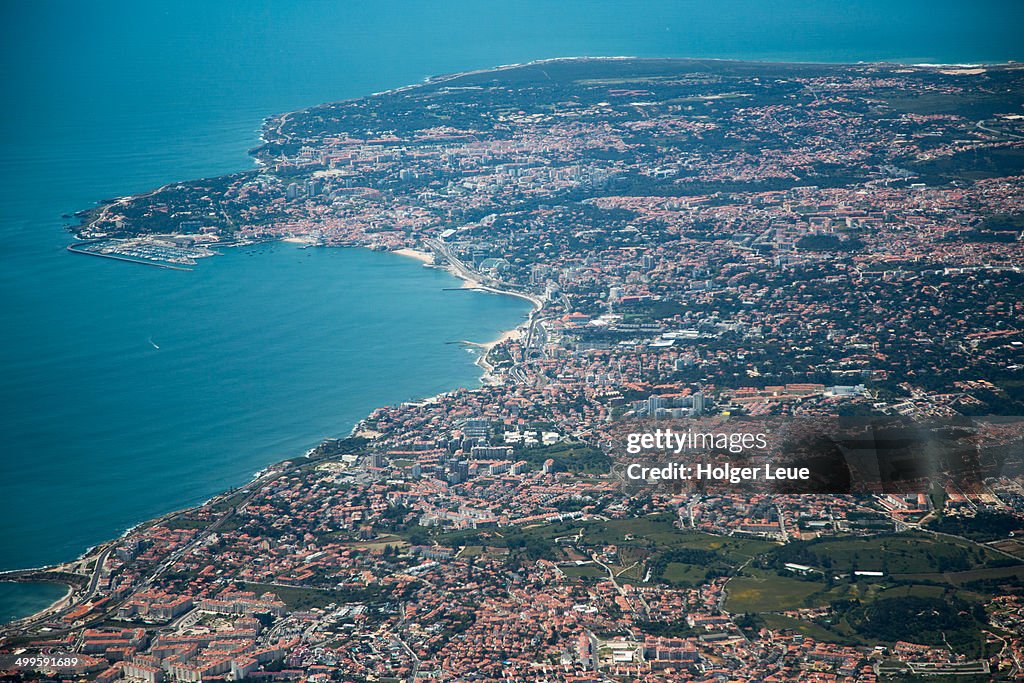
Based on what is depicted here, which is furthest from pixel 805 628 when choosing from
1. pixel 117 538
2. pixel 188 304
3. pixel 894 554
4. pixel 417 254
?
pixel 417 254

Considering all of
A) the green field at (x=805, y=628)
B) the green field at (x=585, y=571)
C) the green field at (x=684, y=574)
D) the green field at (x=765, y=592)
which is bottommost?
the green field at (x=805, y=628)

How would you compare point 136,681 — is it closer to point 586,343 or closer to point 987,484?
point 987,484

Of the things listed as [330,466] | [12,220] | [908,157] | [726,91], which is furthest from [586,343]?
[726,91]

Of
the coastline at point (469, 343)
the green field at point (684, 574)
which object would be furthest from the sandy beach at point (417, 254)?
the green field at point (684, 574)

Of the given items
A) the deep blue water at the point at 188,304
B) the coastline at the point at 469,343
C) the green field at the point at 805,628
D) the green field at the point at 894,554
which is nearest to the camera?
the green field at the point at 805,628

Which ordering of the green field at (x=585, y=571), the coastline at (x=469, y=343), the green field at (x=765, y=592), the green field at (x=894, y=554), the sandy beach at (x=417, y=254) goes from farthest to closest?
the sandy beach at (x=417, y=254)
the coastline at (x=469, y=343)
the green field at (x=585, y=571)
the green field at (x=894, y=554)
the green field at (x=765, y=592)

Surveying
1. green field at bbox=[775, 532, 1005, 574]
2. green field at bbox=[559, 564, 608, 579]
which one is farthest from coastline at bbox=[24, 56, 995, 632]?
green field at bbox=[775, 532, 1005, 574]

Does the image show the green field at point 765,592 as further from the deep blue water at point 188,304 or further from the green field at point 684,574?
the deep blue water at point 188,304
